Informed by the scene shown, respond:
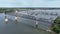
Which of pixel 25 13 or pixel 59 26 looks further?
pixel 25 13

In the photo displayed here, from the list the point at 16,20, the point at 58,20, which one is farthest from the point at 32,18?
the point at 58,20

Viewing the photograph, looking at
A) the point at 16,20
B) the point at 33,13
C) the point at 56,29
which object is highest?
the point at 56,29

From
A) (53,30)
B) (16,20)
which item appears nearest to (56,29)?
(53,30)

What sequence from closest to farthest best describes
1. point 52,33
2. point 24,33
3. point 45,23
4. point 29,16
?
point 52,33 → point 24,33 → point 45,23 → point 29,16

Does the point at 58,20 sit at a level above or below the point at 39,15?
above

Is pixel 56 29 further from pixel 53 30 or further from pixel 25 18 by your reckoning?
pixel 25 18

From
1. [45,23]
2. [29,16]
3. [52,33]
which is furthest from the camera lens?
[29,16]

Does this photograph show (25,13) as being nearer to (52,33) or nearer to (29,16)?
(29,16)

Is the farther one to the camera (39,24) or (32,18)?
(32,18)

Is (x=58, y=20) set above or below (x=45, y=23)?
above
